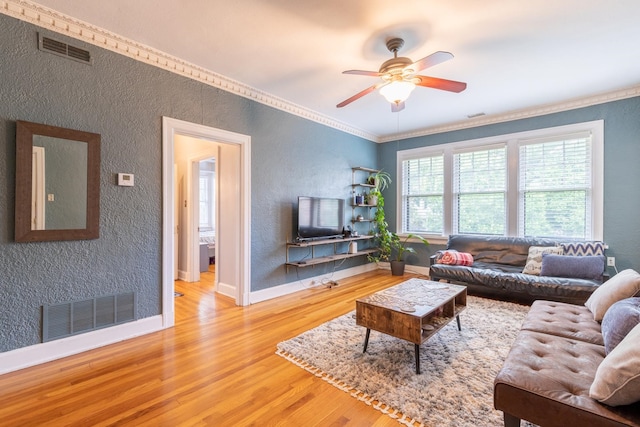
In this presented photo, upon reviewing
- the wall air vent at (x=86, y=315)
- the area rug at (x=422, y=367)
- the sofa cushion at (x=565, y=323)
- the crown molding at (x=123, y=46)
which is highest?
the crown molding at (x=123, y=46)

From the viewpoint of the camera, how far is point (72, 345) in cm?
243

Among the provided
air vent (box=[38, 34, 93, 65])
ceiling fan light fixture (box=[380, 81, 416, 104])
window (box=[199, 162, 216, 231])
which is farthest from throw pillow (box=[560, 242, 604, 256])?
window (box=[199, 162, 216, 231])

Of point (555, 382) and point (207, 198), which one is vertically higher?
point (207, 198)

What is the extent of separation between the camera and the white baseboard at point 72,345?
2189 mm

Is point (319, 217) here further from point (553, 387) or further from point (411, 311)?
point (553, 387)

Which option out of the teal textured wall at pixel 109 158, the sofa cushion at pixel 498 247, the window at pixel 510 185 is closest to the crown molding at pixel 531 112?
the window at pixel 510 185

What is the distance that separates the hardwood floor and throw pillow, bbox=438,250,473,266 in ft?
8.48

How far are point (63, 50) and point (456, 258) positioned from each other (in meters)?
5.11

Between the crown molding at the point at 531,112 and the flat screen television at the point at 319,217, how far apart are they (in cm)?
231

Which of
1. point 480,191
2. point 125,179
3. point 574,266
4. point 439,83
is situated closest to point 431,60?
point 439,83

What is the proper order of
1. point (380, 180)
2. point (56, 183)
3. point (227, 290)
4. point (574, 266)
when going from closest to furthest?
point (56, 183) → point (574, 266) → point (227, 290) → point (380, 180)

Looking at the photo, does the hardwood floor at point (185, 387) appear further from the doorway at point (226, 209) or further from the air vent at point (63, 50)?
the air vent at point (63, 50)

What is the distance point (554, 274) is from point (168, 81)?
16.8ft

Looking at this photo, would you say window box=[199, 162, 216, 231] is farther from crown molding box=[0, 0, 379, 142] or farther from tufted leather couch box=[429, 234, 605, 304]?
tufted leather couch box=[429, 234, 605, 304]
